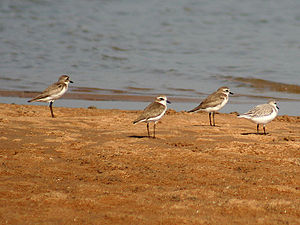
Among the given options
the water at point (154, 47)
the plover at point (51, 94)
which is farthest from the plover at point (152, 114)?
the water at point (154, 47)

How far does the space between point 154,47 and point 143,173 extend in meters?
19.5

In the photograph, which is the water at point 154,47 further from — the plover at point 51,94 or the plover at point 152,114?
the plover at point 152,114

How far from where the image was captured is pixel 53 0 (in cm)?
4278

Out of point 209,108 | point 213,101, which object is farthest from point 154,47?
point 209,108

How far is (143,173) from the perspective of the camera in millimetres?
8227

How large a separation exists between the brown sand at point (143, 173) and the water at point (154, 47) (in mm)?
5170

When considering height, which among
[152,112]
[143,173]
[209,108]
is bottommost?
[209,108]

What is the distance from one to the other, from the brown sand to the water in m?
5.17

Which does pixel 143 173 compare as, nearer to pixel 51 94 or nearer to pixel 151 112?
pixel 151 112

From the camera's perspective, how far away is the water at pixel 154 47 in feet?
65.5

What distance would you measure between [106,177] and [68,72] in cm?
1425

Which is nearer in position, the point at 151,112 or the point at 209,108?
the point at 151,112

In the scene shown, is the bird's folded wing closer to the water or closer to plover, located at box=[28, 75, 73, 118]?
plover, located at box=[28, 75, 73, 118]

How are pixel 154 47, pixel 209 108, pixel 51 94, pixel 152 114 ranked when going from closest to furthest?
pixel 152 114
pixel 209 108
pixel 51 94
pixel 154 47
